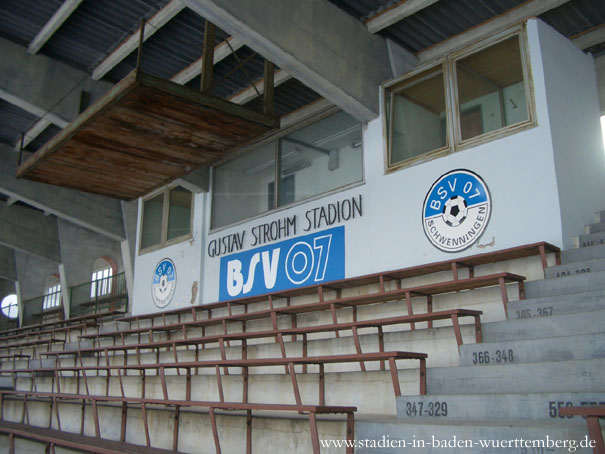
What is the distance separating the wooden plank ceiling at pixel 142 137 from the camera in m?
6.41

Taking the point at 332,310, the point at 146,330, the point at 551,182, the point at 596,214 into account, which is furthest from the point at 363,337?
the point at 146,330

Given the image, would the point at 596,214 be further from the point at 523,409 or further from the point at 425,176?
the point at 523,409

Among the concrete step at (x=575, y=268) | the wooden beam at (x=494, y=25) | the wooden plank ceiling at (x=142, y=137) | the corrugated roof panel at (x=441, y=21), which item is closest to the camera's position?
the concrete step at (x=575, y=268)

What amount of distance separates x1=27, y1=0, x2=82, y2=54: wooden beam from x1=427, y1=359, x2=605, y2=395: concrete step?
6622 mm

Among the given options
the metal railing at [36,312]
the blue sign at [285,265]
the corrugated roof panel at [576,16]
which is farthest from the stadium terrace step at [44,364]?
the metal railing at [36,312]

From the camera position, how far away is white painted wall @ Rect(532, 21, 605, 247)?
18.9 feet

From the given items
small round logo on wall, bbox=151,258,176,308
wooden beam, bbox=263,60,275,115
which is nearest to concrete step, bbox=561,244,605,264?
wooden beam, bbox=263,60,275,115

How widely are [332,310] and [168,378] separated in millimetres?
1973

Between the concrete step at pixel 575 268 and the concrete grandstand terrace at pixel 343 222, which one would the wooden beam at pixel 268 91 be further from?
the concrete step at pixel 575 268

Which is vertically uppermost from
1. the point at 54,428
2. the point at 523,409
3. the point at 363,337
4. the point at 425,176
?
the point at 425,176

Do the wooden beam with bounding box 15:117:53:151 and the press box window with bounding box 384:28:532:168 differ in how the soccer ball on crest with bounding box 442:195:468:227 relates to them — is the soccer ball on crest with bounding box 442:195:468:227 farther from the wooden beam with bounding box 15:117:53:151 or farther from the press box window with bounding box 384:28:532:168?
the wooden beam with bounding box 15:117:53:151

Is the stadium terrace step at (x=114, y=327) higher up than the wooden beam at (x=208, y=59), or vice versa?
the wooden beam at (x=208, y=59)

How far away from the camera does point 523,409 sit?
10.3ft

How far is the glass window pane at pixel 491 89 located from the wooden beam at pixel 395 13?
790mm
